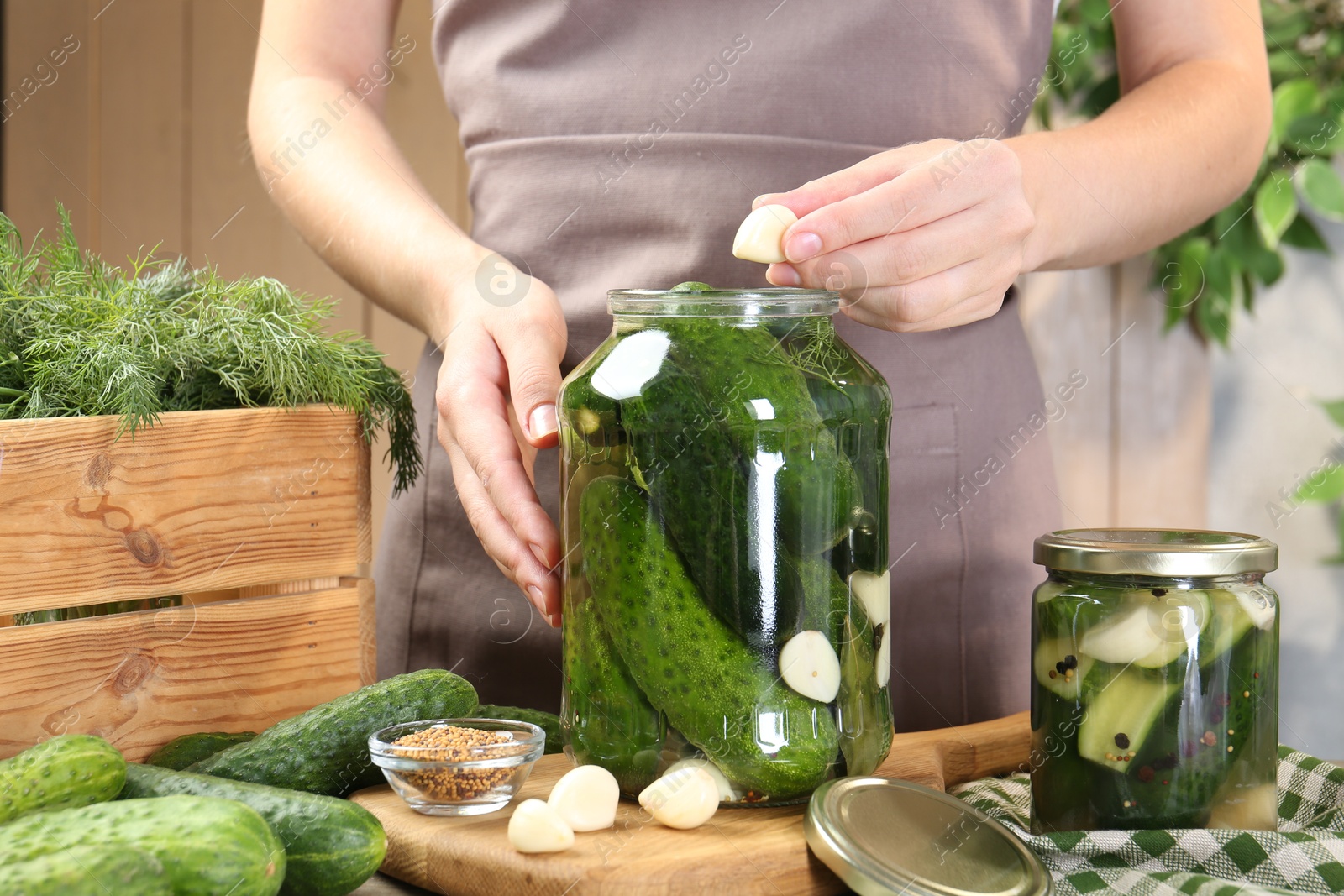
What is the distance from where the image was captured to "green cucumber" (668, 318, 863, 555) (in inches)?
23.7

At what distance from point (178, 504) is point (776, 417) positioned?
0.43 m

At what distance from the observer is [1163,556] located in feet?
2.00

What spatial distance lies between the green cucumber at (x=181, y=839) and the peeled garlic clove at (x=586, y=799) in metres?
0.14

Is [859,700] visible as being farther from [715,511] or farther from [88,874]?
[88,874]

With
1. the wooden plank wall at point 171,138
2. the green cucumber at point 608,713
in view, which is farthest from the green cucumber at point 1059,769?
the wooden plank wall at point 171,138

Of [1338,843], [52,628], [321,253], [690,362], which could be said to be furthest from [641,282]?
[1338,843]

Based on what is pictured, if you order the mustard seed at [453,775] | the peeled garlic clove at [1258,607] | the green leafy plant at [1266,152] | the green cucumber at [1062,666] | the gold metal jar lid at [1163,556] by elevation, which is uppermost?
the green leafy plant at [1266,152]

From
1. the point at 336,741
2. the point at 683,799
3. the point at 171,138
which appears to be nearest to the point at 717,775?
the point at 683,799

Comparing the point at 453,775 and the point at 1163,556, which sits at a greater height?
the point at 1163,556

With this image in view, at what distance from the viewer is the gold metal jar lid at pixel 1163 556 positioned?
61 cm

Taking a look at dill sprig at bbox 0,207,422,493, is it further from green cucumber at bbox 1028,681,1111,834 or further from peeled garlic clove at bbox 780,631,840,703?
green cucumber at bbox 1028,681,1111,834

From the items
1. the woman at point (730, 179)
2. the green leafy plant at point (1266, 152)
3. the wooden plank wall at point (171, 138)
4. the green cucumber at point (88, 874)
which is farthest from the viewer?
the wooden plank wall at point (171, 138)

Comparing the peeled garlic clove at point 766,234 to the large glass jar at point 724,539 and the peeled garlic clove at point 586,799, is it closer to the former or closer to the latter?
the large glass jar at point 724,539

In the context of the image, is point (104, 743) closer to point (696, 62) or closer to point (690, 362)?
point (690, 362)
